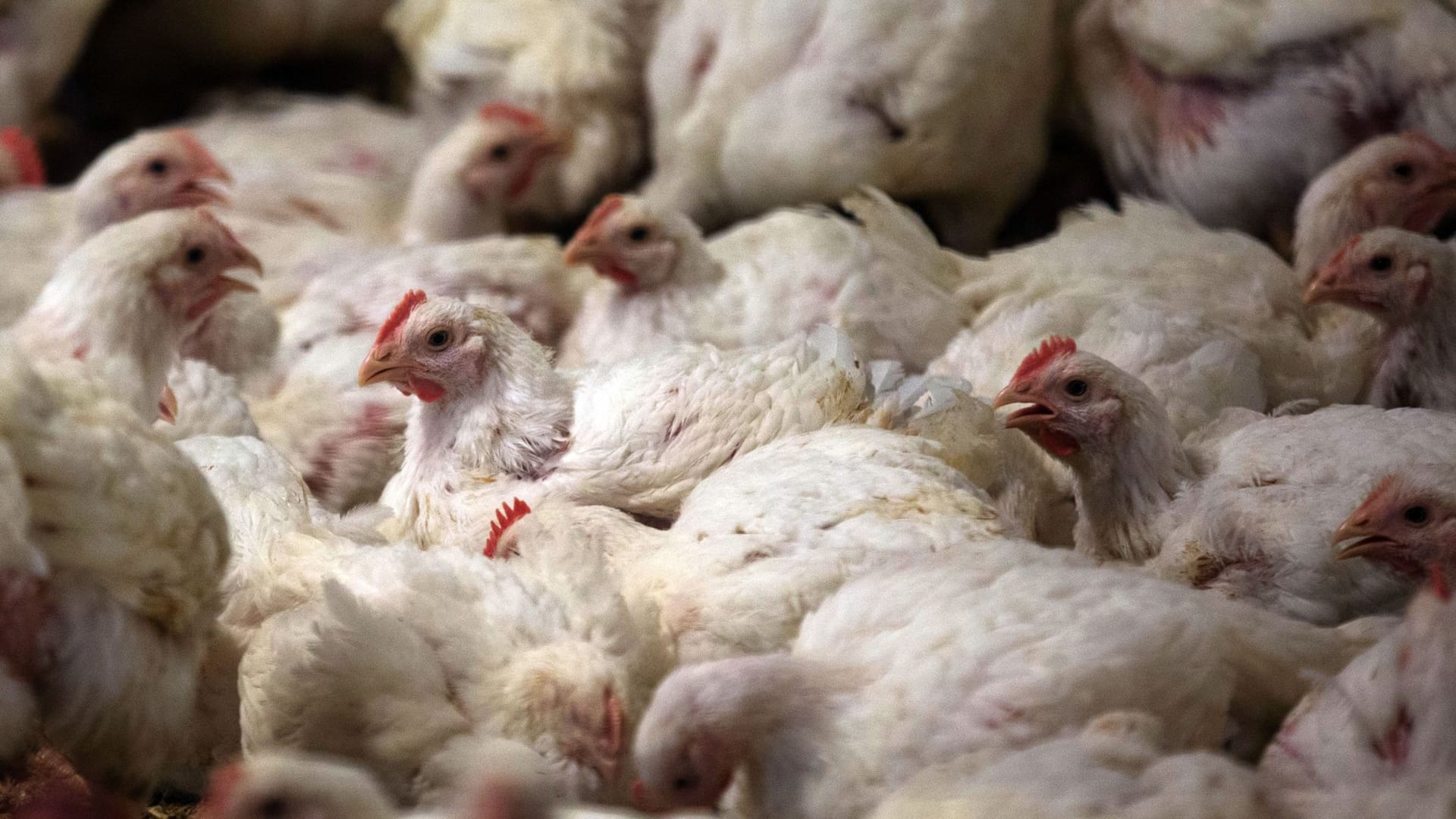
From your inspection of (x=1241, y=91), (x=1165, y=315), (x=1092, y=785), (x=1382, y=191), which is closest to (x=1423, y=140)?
(x=1382, y=191)

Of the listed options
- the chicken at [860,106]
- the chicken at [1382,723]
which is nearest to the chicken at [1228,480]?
the chicken at [1382,723]

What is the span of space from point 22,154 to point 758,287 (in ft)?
6.59

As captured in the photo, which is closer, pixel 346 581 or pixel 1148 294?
pixel 346 581

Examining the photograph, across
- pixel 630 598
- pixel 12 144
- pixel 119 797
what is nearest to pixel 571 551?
pixel 630 598

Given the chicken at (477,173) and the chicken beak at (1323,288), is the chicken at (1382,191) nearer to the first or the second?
the chicken beak at (1323,288)

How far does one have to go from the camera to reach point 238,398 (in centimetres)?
302

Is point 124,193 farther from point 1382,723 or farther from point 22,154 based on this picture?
point 1382,723

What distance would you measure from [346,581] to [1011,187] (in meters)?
2.23

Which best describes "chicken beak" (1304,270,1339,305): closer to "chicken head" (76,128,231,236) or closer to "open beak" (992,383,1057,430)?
"open beak" (992,383,1057,430)

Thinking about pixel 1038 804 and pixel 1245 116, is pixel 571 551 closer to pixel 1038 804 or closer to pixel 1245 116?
pixel 1038 804

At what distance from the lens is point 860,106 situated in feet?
11.8

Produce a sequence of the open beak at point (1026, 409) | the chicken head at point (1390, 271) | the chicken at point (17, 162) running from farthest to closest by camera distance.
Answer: the chicken at point (17, 162) < the chicken head at point (1390, 271) < the open beak at point (1026, 409)

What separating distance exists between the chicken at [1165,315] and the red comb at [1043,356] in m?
0.27

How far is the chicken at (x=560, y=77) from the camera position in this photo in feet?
13.6
